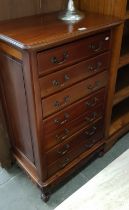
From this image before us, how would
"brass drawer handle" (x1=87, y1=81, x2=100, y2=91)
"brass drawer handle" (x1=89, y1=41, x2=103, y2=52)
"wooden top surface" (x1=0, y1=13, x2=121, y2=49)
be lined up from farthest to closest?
"brass drawer handle" (x1=87, y1=81, x2=100, y2=91)
"brass drawer handle" (x1=89, y1=41, x2=103, y2=52)
"wooden top surface" (x1=0, y1=13, x2=121, y2=49)

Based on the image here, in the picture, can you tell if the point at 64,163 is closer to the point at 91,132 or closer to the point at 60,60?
the point at 91,132

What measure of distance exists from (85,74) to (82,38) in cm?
19

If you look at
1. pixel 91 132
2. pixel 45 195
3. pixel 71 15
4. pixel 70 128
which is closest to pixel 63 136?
pixel 70 128

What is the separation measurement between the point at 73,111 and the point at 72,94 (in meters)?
0.11

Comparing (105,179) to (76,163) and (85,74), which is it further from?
(85,74)

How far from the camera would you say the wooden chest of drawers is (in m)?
0.94

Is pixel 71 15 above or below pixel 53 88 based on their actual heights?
above

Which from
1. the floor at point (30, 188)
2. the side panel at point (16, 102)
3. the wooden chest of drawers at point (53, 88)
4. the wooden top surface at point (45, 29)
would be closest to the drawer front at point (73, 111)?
the wooden chest of drawers at point (53, 88)

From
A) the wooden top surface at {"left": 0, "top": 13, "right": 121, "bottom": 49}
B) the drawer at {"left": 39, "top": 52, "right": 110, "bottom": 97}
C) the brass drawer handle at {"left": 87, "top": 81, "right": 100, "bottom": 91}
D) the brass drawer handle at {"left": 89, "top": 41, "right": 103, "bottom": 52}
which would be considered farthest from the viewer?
the brass drawer handle at {"left": 87, "top": 81, "right": 100, "bottom": 91}

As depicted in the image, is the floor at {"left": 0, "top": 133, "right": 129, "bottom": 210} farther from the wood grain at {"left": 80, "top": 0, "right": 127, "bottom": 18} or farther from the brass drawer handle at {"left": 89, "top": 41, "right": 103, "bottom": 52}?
the wood grain at {"left": 80, "top": 0, "right": 127, "bottom": 18}

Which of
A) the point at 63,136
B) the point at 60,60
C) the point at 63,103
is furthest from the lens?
the point at 63,136

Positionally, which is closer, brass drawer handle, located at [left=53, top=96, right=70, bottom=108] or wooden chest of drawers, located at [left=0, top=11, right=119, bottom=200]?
wooden chest of drawers, located at [left=0, top=11, right=119, bottom=200]

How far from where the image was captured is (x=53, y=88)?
103cm

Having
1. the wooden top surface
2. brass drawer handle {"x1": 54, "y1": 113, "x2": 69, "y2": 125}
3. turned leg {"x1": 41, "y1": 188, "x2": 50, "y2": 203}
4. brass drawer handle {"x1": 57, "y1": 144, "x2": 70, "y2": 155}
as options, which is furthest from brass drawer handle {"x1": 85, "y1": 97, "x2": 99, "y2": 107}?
turned leg {"x1": 41, "y1": 188, "x2": 50, "y2": 203}
